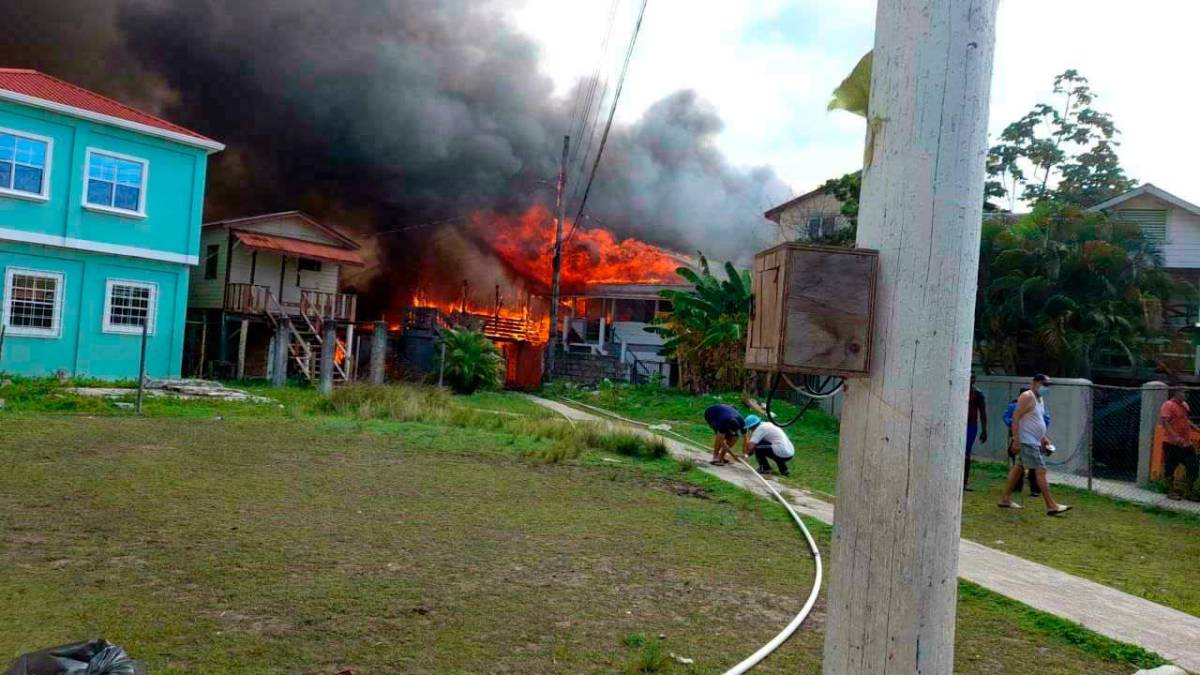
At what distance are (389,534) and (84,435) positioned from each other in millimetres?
7033

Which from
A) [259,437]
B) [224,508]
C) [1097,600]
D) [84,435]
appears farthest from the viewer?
[259,437]

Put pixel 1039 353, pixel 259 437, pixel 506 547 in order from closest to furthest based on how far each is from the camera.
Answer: pixel 506 547 < pixel 259 437 < pixel 1039 353

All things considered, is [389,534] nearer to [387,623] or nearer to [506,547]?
[506,547]

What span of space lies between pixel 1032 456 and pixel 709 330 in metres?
16.2

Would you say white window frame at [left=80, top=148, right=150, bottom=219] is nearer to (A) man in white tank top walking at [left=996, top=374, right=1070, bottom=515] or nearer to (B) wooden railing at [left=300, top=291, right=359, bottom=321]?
(B) wooden railing at [left=300, top=291, right=359, bottom=321]

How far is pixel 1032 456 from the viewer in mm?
10297

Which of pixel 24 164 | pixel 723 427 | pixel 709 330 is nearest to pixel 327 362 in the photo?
pixel 24 164

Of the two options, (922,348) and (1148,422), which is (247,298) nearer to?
(1148,422)

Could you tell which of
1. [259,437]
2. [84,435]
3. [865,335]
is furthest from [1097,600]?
[84,435]

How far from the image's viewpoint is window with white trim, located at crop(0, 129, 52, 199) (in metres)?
19.1

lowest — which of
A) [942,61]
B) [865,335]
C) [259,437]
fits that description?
[259,437]

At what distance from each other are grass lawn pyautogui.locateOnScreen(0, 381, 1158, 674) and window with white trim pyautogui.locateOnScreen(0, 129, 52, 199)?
11384mm

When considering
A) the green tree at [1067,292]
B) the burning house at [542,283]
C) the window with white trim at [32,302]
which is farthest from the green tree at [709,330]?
the window with white trim at [32,302]

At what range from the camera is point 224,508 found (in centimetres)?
748
